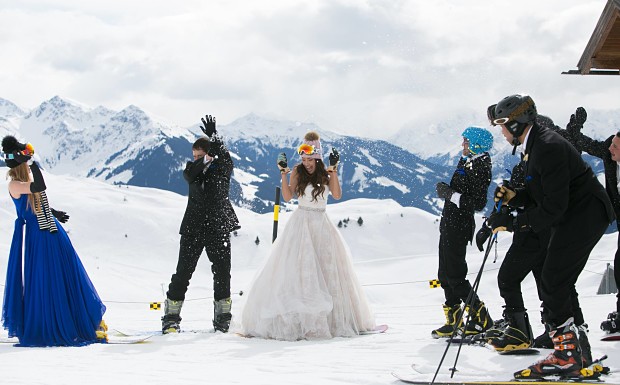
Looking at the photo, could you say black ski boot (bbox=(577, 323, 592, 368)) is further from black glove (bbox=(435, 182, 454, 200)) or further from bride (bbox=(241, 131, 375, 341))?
bride (bbox=(241, 131, 375, 341))

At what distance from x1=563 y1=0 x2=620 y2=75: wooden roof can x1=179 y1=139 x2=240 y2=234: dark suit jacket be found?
15.6ft

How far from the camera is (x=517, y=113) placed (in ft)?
16.7

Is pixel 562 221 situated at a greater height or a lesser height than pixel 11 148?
lesser

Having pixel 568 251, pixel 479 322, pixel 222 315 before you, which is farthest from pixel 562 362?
pixel 222 315

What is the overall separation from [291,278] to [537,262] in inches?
108

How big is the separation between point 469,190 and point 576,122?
1.65 m

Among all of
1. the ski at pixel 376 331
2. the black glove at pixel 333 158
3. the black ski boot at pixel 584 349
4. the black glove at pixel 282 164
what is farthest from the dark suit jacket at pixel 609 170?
the black glove at pixel 282 164

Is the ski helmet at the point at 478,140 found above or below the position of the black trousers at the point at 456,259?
above

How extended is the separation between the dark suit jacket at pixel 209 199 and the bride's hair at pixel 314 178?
0.97 m

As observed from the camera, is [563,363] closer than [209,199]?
Yes

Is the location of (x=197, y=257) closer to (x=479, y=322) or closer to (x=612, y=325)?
(x=479, y=322)

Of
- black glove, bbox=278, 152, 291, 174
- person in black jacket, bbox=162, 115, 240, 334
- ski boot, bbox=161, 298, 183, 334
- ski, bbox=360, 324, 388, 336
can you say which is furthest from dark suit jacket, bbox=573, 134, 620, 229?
ski boot, bbox=161, 298, 183, 334

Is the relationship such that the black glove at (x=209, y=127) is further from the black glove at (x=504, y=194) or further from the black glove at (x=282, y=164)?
the black glove at (x=504, y=194)

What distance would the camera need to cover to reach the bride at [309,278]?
7.32 metres
